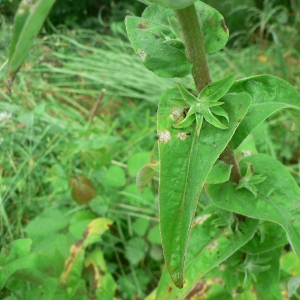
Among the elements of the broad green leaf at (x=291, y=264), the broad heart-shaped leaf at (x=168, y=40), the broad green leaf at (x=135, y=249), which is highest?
the broad heart-shaped leaf at (x=168, y=40)

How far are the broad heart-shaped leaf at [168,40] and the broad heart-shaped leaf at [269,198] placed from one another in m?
0.19

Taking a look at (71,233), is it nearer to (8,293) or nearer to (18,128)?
(8,293)

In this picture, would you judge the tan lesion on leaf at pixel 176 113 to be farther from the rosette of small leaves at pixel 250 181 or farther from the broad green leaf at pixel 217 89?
the rosette of small leaves at pixel 250 181

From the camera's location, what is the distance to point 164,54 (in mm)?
468

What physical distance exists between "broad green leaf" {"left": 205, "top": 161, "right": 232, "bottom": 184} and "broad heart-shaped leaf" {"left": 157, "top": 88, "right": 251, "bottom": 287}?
10 cm

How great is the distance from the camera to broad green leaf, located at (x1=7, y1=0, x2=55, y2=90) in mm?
297

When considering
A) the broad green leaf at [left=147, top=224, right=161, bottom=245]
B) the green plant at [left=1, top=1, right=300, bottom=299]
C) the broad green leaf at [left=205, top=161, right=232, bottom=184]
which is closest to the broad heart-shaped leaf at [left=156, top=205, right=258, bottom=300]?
the green plant at [left=1, top=1, right=300, bottom=299]

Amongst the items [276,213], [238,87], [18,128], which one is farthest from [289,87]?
[18,128]

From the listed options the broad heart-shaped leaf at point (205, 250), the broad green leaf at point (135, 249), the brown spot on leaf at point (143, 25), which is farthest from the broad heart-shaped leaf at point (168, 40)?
the broad green leaf at point (135, 249)

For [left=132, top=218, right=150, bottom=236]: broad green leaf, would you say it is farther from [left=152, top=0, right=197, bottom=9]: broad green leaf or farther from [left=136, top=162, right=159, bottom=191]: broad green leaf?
[left=152, top=0, right=197, bottom=9]: broad green leaf

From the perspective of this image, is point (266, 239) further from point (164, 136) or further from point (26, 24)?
point (26, 24)

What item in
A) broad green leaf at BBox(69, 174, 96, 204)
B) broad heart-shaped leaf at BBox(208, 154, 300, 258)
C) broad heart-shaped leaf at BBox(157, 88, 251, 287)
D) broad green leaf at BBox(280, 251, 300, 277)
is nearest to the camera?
broad heart-shaped leaf at BBox(157, 88, 251, 287)

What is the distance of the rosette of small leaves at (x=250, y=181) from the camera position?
0.55 m

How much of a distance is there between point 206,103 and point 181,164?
0.08 metres
